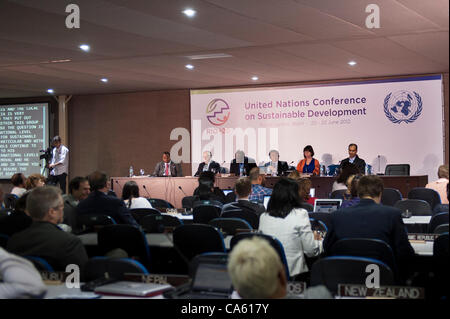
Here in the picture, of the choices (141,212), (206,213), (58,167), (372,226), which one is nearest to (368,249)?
(372,226)

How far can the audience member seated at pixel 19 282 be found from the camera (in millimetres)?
2512

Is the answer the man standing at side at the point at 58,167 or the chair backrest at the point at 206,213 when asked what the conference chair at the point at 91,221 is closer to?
the chair backrest at the point at 206,213

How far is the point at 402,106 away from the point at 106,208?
888 cm

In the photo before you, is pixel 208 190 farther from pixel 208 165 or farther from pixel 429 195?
pixel 208 165

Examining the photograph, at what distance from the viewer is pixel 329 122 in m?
12.9

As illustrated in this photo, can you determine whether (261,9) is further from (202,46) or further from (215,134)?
(215,134)

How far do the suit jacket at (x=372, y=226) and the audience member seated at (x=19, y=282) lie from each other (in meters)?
2.11

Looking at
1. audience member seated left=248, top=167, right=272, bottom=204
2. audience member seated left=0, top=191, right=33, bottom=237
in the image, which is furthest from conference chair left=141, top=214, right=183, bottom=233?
audience member seated left=248, top=167, right=272, bottom=204

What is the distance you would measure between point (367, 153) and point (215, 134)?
3756mm

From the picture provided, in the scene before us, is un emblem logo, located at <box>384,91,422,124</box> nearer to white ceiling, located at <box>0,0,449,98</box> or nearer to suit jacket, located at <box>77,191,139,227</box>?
white ceiling, located at <box>0,0,449,98</box>

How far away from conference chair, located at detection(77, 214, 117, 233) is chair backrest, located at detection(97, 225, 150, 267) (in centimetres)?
67

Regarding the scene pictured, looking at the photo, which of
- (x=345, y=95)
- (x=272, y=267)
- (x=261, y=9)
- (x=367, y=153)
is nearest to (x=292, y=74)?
(x=345, y=95)

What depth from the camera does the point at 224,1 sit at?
21.5 feet

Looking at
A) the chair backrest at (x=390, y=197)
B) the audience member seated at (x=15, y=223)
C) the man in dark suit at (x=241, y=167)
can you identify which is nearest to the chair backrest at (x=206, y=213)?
the audience member seated at (x=15, y=223)
